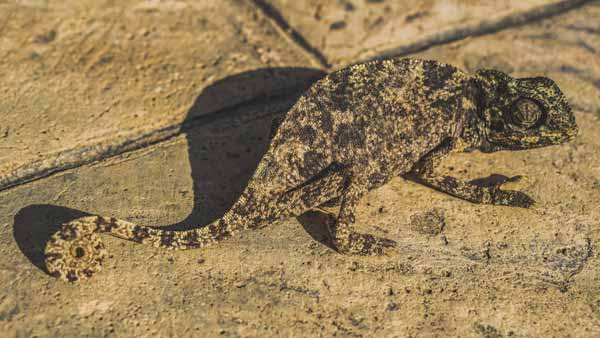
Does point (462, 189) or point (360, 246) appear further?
point (462, 189)

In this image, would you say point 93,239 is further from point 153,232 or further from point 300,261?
point 300,261

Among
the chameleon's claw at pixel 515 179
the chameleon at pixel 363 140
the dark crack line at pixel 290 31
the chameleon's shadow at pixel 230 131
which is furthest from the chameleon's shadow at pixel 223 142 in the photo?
the chameleon's claw at pixel 515 179

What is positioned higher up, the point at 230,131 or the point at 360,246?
the point at 230,131

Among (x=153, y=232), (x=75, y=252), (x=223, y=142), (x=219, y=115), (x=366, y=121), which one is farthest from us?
(x=219, y=115)

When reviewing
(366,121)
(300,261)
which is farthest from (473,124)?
(300,261)

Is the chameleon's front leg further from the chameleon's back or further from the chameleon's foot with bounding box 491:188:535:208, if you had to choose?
the chameleon's back

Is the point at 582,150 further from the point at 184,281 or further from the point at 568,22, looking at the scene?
the point at 184,281

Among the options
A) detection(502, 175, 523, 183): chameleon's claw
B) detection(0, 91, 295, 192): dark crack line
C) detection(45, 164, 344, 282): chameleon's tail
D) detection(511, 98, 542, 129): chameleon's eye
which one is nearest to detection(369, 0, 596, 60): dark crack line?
detection(0, 91, 295, 192): dark crack line

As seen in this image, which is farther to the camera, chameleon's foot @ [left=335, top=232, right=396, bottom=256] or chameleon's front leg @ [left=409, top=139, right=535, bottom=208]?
chameleon's front leg @ [left=409, top=139, right=535, bottom=208]
